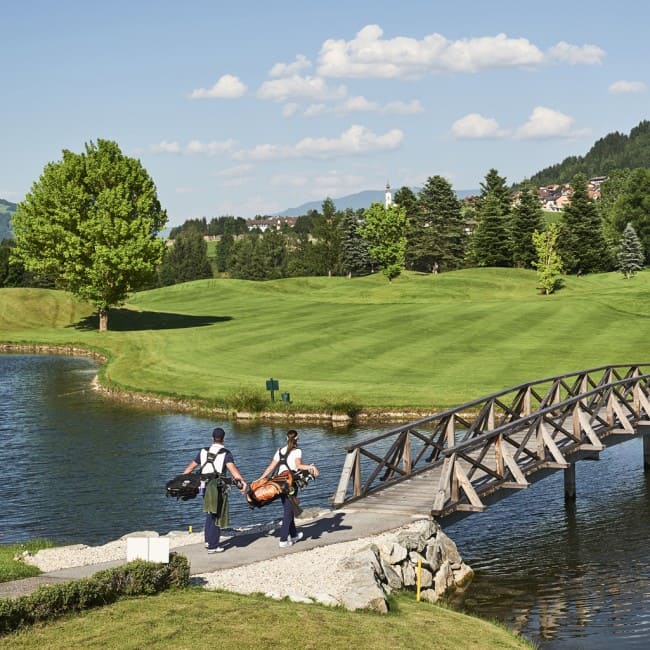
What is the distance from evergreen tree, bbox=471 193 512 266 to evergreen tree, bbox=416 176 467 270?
10.7 metres

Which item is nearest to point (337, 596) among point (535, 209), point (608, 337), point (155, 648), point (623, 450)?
point (155, 648)

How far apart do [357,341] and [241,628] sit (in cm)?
4772

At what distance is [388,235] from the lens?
123938 millimetres

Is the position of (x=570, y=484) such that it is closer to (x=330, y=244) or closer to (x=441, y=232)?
(x=441, y=232)

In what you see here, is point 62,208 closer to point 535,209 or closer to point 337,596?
point 337,596

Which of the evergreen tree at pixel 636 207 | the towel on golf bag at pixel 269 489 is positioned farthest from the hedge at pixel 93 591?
the evergreen tree at pixel 636 207

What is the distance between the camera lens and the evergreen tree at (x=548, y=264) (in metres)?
100

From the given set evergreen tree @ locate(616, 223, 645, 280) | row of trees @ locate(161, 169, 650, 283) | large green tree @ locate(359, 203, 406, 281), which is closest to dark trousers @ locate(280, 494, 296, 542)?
row of trees @ locate(161, 169, 650, 283)

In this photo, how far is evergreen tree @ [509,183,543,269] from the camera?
126m

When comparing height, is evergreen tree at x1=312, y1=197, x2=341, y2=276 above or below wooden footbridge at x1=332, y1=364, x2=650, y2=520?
above

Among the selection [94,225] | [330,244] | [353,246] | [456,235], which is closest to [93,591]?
[94,225]

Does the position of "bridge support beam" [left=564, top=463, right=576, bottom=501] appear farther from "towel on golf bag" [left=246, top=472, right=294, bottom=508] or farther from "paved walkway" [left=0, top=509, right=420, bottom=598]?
"towel on golf bag" [left=246, top=472, right=294, bottom=508]

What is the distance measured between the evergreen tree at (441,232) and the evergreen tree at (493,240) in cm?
1073

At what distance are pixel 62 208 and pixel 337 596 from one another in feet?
206
